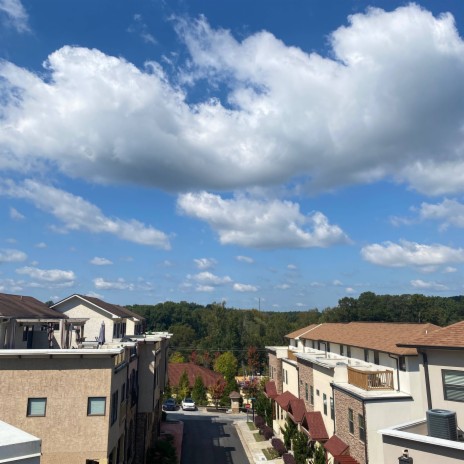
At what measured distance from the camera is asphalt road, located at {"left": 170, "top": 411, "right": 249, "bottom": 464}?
102 ft

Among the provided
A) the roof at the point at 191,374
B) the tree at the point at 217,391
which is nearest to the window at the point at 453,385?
the tree at the point at 217,391

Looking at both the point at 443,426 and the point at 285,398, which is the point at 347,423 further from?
the point at 285,398

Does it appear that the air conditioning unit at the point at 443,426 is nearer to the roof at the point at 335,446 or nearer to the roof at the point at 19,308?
the roof at the point at 335,446

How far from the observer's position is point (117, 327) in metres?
32.8

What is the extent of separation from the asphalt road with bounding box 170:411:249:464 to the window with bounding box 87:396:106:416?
16001 millimetres

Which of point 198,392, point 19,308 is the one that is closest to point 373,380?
point 19,308

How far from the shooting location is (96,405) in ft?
56.1

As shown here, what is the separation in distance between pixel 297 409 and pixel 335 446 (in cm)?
770

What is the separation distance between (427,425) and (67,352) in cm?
1317

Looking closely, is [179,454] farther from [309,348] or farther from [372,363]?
[372,363]

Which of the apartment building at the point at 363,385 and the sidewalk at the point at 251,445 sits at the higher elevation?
the apartment building at the point at 363,385

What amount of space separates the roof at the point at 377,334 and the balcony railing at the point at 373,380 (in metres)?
1.26

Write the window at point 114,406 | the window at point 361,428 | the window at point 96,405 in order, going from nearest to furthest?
the window at point 96,405 < the window at point 114,406 < the window at point 361,428

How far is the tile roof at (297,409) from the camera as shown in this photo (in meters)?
28.1
